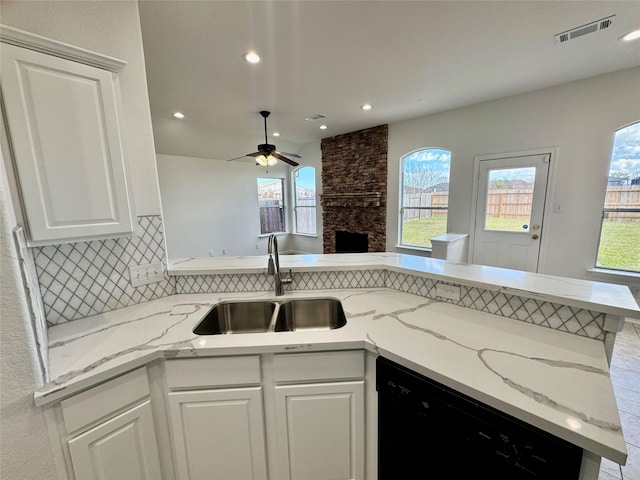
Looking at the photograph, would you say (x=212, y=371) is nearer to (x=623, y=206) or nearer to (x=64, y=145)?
(x=64, y=145)

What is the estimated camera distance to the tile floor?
144cm

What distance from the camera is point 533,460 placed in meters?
0.77

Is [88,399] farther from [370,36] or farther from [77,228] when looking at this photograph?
[370,36]

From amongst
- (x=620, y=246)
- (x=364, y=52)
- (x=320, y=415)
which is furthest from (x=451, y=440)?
(x=620, y=246)

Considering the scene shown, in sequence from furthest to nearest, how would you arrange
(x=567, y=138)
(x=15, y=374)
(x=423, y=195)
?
(x=423, y=195) < (x=567, y=138) < (x=15, y=374)

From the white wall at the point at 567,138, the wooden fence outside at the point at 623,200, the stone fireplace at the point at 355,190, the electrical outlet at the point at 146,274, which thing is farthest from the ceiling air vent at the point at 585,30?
the electrical outlet at the point at 146,274

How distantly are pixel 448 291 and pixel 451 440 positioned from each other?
77cm

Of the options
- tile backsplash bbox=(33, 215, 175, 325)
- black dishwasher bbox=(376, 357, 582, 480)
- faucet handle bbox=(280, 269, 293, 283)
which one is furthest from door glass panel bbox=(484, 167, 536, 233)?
tile backsplash bbox=(33, 215, 175, 325)

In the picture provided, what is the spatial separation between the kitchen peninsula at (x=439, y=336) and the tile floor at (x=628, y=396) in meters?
1.04

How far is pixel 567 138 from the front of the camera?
3162 mm

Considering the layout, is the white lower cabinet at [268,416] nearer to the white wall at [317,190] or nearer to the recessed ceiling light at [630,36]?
the recessed ceiling light at [630,36]

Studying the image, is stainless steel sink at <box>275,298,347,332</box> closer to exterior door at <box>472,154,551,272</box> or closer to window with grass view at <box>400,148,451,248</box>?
exterior door at <box>472,154,551,272</box>

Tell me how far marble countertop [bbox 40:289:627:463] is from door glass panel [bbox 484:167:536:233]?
9.86 feet

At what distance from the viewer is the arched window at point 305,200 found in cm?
663
